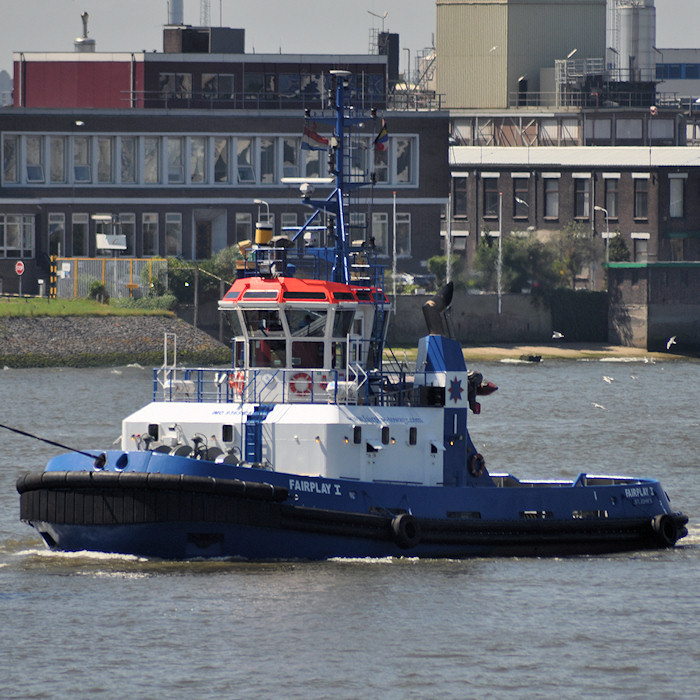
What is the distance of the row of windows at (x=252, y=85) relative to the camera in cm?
7656

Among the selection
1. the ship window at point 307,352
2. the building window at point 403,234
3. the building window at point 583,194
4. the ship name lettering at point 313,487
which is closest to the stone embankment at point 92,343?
the building window at point 403,234

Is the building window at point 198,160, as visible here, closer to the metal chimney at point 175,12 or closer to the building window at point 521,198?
the metal chimney at point 175,12

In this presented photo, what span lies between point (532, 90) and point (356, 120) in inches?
3298

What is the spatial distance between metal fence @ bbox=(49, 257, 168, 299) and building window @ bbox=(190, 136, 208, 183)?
775 cm

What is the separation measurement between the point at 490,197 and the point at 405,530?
67.4 m

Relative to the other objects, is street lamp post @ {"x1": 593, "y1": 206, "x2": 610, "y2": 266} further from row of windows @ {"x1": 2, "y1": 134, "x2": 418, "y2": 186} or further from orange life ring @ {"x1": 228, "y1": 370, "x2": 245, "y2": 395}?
orange life ring @ {"x1": 228, "y1": 370, "x2": 245, "y2": 395}

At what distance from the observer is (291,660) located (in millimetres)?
18250

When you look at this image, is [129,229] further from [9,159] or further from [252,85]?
[252,85]

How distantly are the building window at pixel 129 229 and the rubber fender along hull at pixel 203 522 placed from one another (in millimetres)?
52603

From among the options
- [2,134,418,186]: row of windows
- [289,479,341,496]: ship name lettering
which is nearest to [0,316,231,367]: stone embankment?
[2,134,418,186]: row of windows

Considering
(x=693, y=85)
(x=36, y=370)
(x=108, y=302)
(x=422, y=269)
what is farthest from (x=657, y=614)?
(x=693, y=85)

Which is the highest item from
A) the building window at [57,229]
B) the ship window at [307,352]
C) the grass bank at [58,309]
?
the building window at [57,229]

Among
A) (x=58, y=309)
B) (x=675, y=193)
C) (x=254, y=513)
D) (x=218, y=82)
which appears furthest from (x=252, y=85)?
(x=254, y=513)

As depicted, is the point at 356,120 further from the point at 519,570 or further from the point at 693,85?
the point at 693,85
